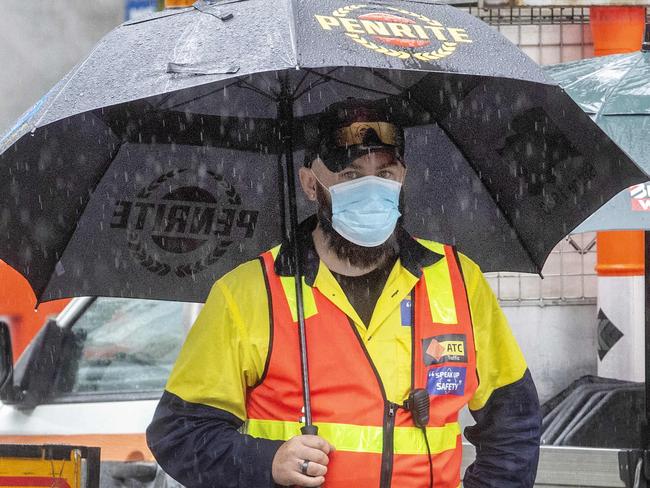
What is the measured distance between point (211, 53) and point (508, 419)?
1148mm

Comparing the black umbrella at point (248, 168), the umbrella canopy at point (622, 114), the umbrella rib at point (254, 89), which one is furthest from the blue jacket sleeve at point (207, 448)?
the umbrella canopy at point (622, 114)

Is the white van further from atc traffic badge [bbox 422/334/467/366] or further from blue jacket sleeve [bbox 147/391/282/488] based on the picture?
atc traffic badge [bbox 422/334/467/366]

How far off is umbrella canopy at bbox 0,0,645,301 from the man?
282mm

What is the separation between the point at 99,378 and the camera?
4785 millimetres

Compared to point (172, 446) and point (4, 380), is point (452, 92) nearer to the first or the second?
point (172, 446)

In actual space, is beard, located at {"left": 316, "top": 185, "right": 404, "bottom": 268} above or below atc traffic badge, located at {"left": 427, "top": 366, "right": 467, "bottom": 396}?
above

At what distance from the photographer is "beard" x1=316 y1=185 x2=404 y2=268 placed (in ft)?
9.02

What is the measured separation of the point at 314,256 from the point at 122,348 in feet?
7.60

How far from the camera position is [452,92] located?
9.93 ft

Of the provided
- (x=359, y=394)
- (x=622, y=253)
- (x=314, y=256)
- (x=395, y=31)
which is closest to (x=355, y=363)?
(x=359, y=394)

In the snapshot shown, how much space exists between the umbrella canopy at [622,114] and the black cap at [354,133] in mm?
1092

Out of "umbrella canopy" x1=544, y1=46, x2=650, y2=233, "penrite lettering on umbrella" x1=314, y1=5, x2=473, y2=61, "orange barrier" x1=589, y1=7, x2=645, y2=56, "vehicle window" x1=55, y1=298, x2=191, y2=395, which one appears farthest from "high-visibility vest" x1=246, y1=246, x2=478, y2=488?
"orange barrier" x1=589, y1=7, x2=645, y2=56

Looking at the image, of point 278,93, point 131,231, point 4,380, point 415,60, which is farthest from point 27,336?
point 415,60

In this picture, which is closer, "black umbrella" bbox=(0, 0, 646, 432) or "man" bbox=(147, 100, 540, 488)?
"man" bbox=(147, 100, 540, 488)
